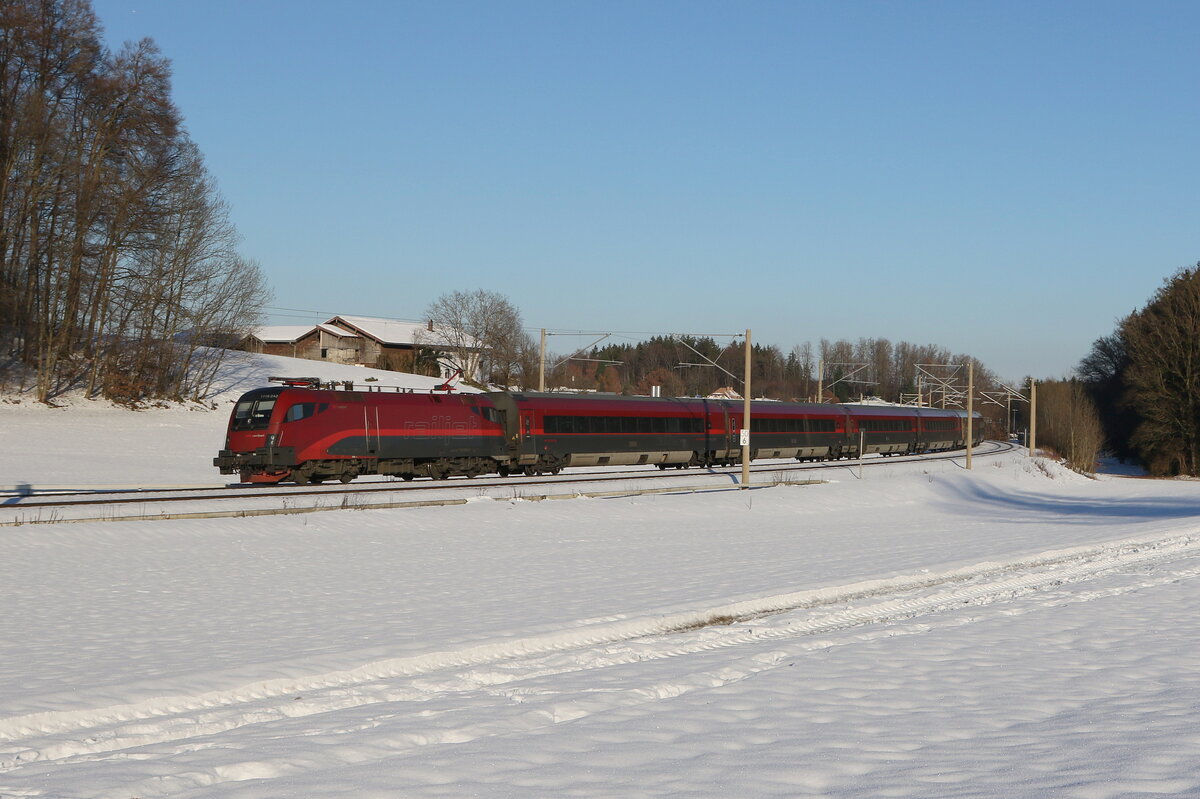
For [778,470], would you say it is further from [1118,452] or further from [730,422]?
[1118,452]

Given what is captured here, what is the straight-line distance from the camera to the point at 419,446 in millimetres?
35531

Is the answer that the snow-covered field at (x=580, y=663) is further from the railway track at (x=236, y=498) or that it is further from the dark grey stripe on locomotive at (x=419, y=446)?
the dark grey stripe on locomotive at (x=419, y=446)

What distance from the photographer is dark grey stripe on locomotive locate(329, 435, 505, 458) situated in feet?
109

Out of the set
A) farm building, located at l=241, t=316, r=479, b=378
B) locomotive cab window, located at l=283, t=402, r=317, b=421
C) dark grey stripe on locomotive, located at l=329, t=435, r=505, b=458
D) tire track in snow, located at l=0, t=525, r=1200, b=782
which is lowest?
tire track in snow, located at l=0, t=525, r=1200, b=782

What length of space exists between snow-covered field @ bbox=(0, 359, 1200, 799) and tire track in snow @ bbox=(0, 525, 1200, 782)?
4 cm

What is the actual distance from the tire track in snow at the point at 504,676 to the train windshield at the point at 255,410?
2065 cm

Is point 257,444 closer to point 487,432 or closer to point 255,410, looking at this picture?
point 255,410

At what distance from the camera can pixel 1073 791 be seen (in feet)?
19.6

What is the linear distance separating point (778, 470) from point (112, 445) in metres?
29.0

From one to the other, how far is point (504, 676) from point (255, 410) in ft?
78.2

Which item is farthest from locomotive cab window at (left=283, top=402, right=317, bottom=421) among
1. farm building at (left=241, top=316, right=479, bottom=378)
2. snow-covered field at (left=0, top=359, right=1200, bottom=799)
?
farm building at (left=241, top=316, right=479, bottom=378)

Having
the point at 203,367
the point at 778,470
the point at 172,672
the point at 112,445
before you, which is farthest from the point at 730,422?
the point at 172,672

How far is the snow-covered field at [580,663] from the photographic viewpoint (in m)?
6.76

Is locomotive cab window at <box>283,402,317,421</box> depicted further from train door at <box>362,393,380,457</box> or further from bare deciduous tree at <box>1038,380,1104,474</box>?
bare deciduous tree at <box>1038,380,1104,474</box>
